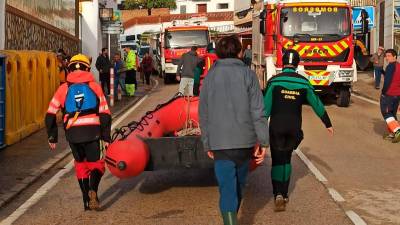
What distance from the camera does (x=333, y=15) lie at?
18.6 meters

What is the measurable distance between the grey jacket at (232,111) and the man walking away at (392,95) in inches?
305

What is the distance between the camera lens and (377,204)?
7.67 meters

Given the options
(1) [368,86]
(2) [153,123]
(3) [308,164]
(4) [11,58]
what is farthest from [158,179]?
(1) [368,86]

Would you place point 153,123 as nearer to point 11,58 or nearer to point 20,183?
point 20,183

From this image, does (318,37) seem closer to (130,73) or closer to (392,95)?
(392,95)

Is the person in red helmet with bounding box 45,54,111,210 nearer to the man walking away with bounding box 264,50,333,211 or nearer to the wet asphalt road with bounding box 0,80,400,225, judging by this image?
the wet asphalt road with bounding box 0,80,400,225

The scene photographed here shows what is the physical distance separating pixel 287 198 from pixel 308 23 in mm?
11652

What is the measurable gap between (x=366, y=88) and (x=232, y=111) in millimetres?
22274

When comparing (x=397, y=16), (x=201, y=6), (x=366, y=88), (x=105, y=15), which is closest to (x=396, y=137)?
(x=366, y=88)

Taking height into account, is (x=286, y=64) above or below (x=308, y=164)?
above

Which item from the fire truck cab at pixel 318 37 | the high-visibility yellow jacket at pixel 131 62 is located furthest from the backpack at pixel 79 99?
the high-visibility yellow jacket at pixel 131 62

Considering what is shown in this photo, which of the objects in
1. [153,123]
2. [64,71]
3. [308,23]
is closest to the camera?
[153,123]

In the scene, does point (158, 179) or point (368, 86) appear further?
point (368, 86)

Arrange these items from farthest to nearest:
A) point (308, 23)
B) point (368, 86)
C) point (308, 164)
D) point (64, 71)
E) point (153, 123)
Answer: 1. point (368, 86)
2. point (308, 23)
3. point (64, 71)
4. point (308, 164)
5. point (153, 123)
